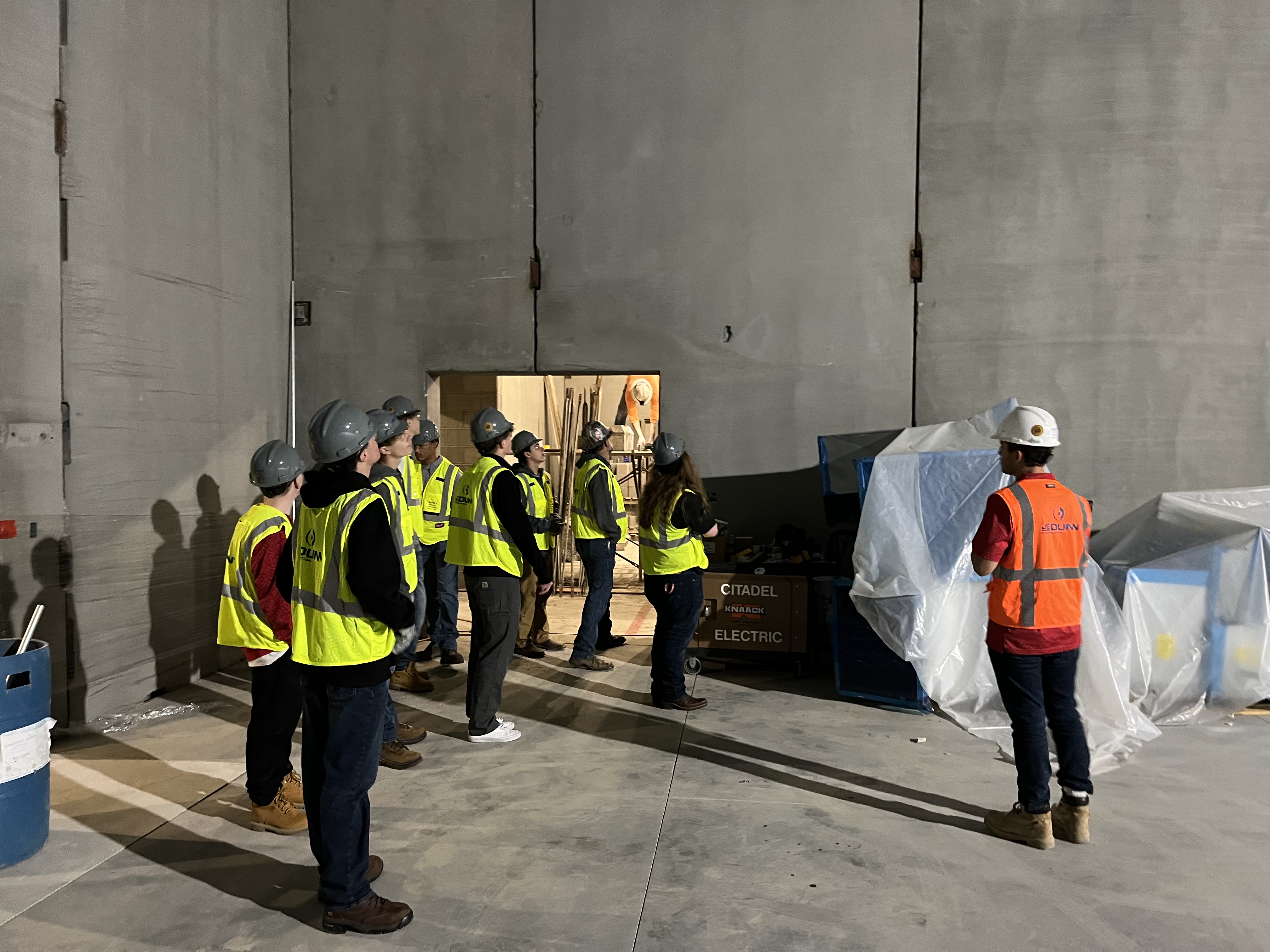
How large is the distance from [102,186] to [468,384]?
689 centimetres

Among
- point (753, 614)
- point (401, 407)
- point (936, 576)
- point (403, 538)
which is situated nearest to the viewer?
point (403, 538)

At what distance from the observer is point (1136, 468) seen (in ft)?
24.4

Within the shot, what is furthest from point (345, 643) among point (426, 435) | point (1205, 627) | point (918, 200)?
point (918, 200)

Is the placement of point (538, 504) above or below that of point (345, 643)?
above

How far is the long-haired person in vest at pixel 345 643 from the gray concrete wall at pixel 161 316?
318cm

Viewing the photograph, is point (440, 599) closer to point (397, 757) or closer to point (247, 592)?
point (397, 757)

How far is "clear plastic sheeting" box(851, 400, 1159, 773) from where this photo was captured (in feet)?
Answer: 17.2

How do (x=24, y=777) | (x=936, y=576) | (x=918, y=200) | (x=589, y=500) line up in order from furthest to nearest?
(x=918, y=200), (x=589, y=500), (x=936, y=576), (x=24, y=777)

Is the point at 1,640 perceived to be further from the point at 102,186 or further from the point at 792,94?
the point at 792,94

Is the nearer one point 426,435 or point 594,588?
point 594,588

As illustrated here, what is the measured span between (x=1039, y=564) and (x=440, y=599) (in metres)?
4.65

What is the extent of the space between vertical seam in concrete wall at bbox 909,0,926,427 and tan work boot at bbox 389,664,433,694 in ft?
14.6

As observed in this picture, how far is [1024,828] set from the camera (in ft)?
12.5

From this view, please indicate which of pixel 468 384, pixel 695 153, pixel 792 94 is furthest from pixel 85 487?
pixel 468 384
